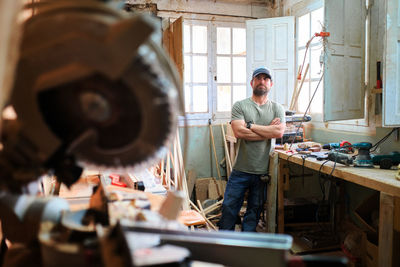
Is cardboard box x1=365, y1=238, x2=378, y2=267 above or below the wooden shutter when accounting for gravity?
below

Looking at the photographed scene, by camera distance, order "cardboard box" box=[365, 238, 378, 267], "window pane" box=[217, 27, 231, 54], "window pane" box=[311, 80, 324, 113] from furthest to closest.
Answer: "window pane" box=[217, 27, 231, 54], "window pane" box=[311, 80, 324, 113], "cardboard box" box=[365, 238, 378, 267]

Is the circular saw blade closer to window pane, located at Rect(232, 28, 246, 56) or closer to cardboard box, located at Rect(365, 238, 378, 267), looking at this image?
cardboard box, located at Rect(365, 238, 378, 267)

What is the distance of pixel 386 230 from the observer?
1.93 metres

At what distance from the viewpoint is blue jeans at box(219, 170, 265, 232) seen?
3.29 meters

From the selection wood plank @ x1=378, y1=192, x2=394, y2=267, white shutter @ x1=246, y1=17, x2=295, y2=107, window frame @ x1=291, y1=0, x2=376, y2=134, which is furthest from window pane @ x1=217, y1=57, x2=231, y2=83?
wood plank @ x1=378, y1=192, x2=394, y2=267

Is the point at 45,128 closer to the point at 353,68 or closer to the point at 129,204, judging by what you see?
the point at 129,204

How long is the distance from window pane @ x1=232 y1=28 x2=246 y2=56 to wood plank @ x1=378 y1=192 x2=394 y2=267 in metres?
3.40

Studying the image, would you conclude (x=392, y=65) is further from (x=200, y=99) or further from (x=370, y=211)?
(x=200, y=99)

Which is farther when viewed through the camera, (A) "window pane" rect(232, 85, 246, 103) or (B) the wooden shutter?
(A) "window pane" rect(232, 85, 246, 103)

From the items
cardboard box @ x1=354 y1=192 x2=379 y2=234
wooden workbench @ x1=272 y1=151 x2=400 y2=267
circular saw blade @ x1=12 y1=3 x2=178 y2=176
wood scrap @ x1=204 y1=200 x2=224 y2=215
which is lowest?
wood scrap @ x1=204 y1=200 x2=224 y2=215

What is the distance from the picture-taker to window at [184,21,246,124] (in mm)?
4684

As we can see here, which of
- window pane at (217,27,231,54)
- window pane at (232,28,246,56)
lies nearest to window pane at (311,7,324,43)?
window pane at (232,28,246,56)

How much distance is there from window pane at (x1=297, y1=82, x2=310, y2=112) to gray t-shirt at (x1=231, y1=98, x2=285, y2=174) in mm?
1177

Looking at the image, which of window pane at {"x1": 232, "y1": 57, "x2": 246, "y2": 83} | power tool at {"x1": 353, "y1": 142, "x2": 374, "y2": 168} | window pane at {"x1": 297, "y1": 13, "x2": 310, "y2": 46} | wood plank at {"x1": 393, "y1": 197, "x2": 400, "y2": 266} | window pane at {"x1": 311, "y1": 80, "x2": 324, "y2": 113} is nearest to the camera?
wood plank at {"x1": 393, "y1": 197, "x2": 400, "y2": 266}
